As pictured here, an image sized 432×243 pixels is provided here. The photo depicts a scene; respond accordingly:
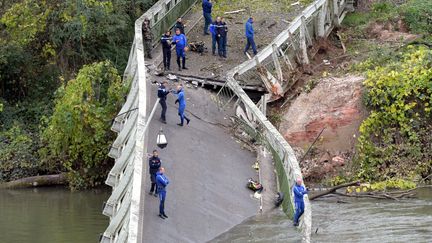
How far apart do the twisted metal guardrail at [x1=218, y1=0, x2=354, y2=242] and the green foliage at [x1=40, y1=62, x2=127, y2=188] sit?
4.20m

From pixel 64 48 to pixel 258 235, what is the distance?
1931 centimetres

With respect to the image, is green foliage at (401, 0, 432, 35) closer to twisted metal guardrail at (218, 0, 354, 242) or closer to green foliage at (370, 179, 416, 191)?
twisted metal guardrail at (218, 0, 354, 242)

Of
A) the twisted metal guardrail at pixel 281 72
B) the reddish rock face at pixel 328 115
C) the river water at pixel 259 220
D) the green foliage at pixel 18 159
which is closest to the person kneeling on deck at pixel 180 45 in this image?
the twisted metal guardrail at pixel 281 72

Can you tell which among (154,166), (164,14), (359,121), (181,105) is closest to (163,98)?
(181,105)

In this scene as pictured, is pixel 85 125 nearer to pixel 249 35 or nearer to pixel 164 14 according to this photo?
pixel 164 14

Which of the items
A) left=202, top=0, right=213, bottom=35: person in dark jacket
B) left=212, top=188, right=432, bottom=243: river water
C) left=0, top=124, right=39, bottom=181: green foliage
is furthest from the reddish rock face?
left=0, top=124, right=39, bottom=181: green foliage

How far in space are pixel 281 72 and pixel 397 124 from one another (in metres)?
4.53

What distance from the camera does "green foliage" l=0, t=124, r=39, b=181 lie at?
112ft

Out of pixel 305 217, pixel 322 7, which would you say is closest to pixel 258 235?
pixel 305 217

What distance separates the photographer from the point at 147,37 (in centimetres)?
3241

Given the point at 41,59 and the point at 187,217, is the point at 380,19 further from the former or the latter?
the point at 187,217

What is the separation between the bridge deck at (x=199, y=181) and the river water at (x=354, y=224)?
623 mm

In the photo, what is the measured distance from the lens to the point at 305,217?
20828 millimetres

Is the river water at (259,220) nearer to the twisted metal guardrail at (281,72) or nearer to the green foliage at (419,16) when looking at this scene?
the twisted metal guardrail at (281,72)
